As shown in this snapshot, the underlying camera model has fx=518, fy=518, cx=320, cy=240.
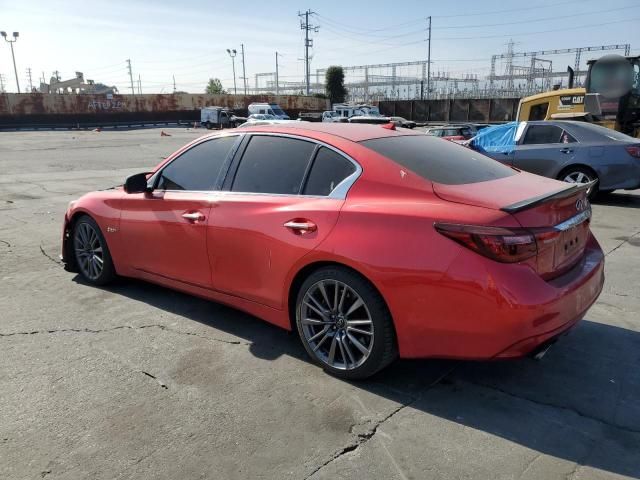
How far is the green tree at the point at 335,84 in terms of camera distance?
63844mm

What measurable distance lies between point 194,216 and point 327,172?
118cm

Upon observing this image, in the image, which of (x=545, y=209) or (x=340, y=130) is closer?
(x=545, y=209)

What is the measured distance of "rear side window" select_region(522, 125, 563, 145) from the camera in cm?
967

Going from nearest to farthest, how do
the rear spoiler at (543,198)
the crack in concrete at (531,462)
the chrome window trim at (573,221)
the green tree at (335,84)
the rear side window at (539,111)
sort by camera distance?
the crack in concrete at (531,462) → the rear spoiler at (543,198) → the chrome window trim at (573,221) → the rear side window at (539,111) → the green tree at (335,84)

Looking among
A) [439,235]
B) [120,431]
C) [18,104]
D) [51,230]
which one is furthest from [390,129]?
[18,104]

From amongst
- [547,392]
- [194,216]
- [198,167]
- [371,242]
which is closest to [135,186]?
[198,167]

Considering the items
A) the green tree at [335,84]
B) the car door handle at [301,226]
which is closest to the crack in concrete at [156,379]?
the car door handle at [301,226]

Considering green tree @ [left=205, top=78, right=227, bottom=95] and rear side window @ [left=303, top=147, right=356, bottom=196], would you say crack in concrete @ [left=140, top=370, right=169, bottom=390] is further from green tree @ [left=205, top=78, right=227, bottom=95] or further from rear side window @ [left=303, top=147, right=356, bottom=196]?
green tree @ [left=205, top=78, right=227, bottom=95]

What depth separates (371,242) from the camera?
9.89ft

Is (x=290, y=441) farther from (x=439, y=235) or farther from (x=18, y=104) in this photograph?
(x=18, y=104)

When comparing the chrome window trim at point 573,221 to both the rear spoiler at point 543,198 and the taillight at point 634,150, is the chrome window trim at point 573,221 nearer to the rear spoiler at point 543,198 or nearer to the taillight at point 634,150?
the rear spoiler at point 543,198

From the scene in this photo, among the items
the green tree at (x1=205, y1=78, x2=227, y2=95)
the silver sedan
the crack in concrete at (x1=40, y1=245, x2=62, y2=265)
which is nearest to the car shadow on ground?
the crack in concrete at (x1=40, y1=245, x2=62, y2=265)

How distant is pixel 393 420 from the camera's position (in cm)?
289

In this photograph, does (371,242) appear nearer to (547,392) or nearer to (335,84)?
(547,392)
